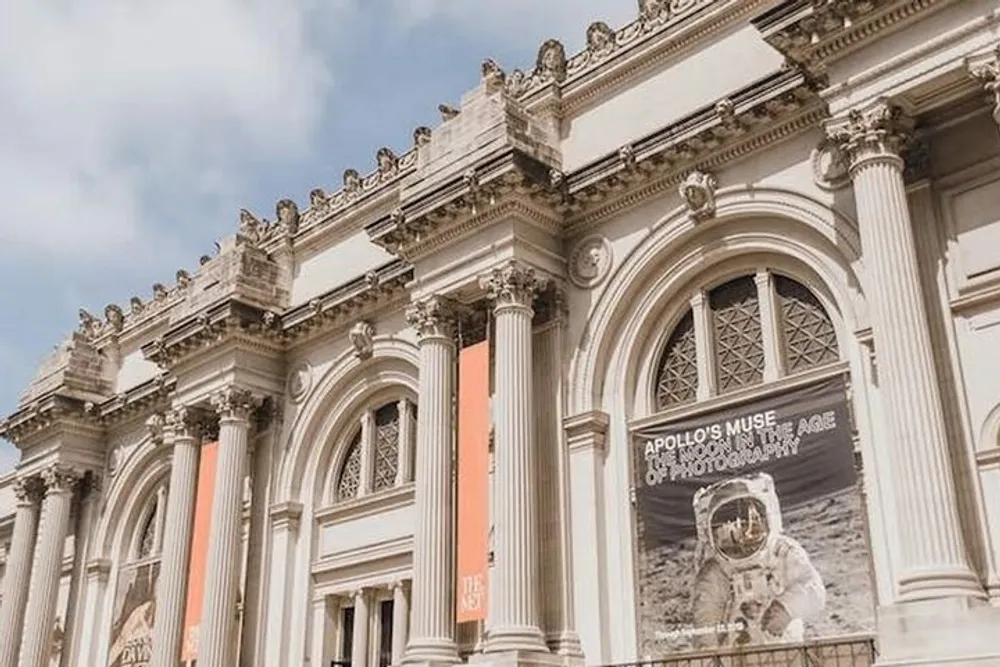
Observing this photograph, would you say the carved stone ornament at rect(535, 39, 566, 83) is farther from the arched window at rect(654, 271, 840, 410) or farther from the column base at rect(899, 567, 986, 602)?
the column base at rect(899, 567, 986, 602)

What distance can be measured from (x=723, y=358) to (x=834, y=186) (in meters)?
3.14

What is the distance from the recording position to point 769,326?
663 inches

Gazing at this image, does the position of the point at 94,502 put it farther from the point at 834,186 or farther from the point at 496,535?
the point at 834,186

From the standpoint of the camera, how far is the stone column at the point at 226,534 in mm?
22797

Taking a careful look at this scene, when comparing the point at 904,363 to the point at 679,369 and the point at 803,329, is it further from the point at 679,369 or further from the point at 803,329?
the point at 679,369

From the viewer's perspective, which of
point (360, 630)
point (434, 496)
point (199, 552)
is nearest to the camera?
point (434, 496)

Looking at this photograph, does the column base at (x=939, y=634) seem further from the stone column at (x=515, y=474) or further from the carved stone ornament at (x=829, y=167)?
the carved stone ornament at (x=829, y=167)

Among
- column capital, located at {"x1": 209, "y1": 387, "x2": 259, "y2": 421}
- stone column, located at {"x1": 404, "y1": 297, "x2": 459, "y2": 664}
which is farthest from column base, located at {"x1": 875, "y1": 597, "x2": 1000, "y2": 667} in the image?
column capital, located at {"x1": 209, "y1": 387, "x2": 259, "y2": 421}

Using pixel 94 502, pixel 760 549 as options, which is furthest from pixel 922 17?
pixel 94 502

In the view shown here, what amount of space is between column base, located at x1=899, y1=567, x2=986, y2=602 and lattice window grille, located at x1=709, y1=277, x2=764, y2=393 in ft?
15.9

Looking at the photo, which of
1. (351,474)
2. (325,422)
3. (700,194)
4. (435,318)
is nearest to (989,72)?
(700,194)

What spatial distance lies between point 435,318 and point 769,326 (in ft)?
19.8

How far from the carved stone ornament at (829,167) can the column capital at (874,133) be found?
1.13m

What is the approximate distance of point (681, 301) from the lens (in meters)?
18.3
